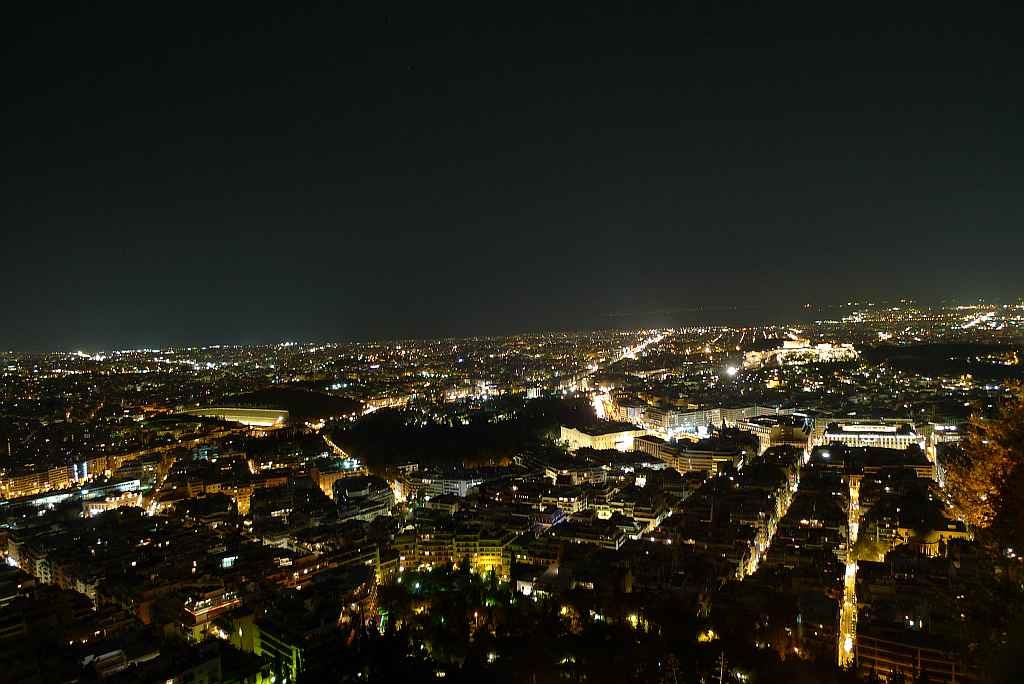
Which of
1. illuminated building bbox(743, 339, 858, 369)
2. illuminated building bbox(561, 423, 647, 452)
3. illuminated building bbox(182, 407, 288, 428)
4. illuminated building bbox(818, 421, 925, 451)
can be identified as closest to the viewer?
illuminated building bbox(818, 421, 925, 451)

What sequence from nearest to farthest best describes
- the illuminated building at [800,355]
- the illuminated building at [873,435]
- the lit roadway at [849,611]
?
the lit roadway at [849,611], the illuminated building at [873,435], the illuminated building at [800,355]

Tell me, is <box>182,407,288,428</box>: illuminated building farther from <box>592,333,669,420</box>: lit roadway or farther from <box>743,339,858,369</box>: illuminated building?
<box>743,339,858,369</box>: illuminated building

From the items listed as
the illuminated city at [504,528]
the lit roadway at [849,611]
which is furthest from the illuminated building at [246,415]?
the lit roadway at [849,611]

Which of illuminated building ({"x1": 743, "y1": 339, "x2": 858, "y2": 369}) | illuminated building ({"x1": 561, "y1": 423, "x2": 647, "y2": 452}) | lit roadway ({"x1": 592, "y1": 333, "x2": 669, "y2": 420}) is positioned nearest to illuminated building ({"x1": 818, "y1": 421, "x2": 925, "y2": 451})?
illuminated building ({"x1": 561, "y1": 423, "x2": 647, "y2": 452})

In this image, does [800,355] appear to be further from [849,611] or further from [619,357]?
[849,611]

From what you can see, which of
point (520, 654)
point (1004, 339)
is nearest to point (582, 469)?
point (520, 654)

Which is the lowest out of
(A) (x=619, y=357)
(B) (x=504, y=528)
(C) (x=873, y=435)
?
(C) (x=873, y=435)

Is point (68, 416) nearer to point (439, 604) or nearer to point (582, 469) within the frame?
point (582, 469)

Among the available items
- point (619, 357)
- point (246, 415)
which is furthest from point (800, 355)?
point (246, 415)

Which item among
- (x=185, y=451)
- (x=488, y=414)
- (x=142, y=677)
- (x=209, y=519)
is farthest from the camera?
(x=488, y=414)

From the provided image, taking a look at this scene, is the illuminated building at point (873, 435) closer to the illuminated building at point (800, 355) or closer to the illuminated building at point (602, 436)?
the illuminated building at point (602, 436)

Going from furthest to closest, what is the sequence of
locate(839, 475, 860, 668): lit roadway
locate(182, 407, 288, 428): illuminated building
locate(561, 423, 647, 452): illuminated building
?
locate(182, 407, 288, 428): illuminated building, locate(561, 423, 647, 452): illuminated building, locate(839, 475, 860, 668): lit roadway
